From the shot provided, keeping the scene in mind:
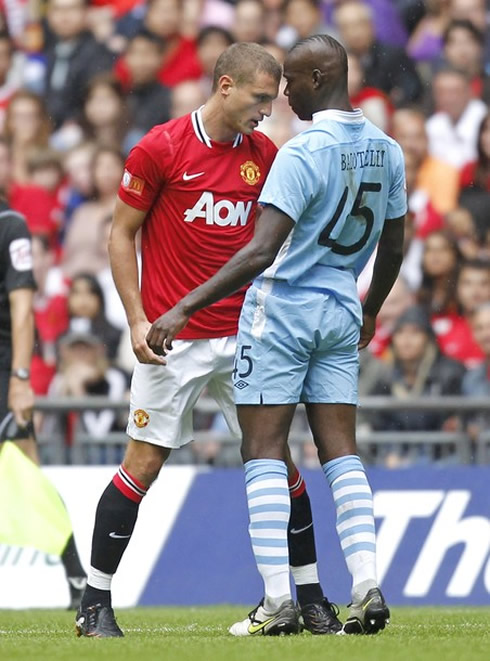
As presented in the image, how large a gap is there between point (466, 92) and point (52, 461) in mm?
5398

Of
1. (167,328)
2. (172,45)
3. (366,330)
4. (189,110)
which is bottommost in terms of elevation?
(366,330)

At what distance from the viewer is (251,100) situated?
635 cm

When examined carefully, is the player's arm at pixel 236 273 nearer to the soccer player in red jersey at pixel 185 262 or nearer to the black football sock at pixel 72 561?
the soccer player in red jersey at pixel 185 262

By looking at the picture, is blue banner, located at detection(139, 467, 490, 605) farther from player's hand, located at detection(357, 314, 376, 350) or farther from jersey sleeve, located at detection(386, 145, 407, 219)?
jersey sleeve, located at detection(386, 145, 407, 219)

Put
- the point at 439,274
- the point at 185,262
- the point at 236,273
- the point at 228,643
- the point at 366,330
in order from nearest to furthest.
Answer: the point at 228,643, the point at 236,273, the point at 185,262, the point at 366,330, the point at 439,274

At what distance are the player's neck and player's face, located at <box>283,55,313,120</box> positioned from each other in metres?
0.46

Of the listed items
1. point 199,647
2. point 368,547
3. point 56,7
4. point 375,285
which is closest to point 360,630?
point 368,547

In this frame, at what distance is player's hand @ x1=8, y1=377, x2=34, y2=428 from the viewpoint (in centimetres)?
834

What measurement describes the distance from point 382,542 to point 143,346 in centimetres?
367

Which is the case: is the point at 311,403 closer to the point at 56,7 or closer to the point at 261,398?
the point at 261,398

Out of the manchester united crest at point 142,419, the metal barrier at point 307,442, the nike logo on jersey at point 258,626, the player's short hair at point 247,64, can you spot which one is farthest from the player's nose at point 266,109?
the metal barrier at point 307,442

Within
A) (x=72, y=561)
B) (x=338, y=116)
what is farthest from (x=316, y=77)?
(x=72, y=561)

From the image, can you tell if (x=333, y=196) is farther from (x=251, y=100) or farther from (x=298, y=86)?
(x=251, y=100)

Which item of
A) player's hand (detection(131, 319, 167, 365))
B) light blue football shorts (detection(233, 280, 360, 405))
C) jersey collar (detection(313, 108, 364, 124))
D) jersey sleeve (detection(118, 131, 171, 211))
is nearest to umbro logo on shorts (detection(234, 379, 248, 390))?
light blue football shorts (detection(233, 280, 360, 405))
